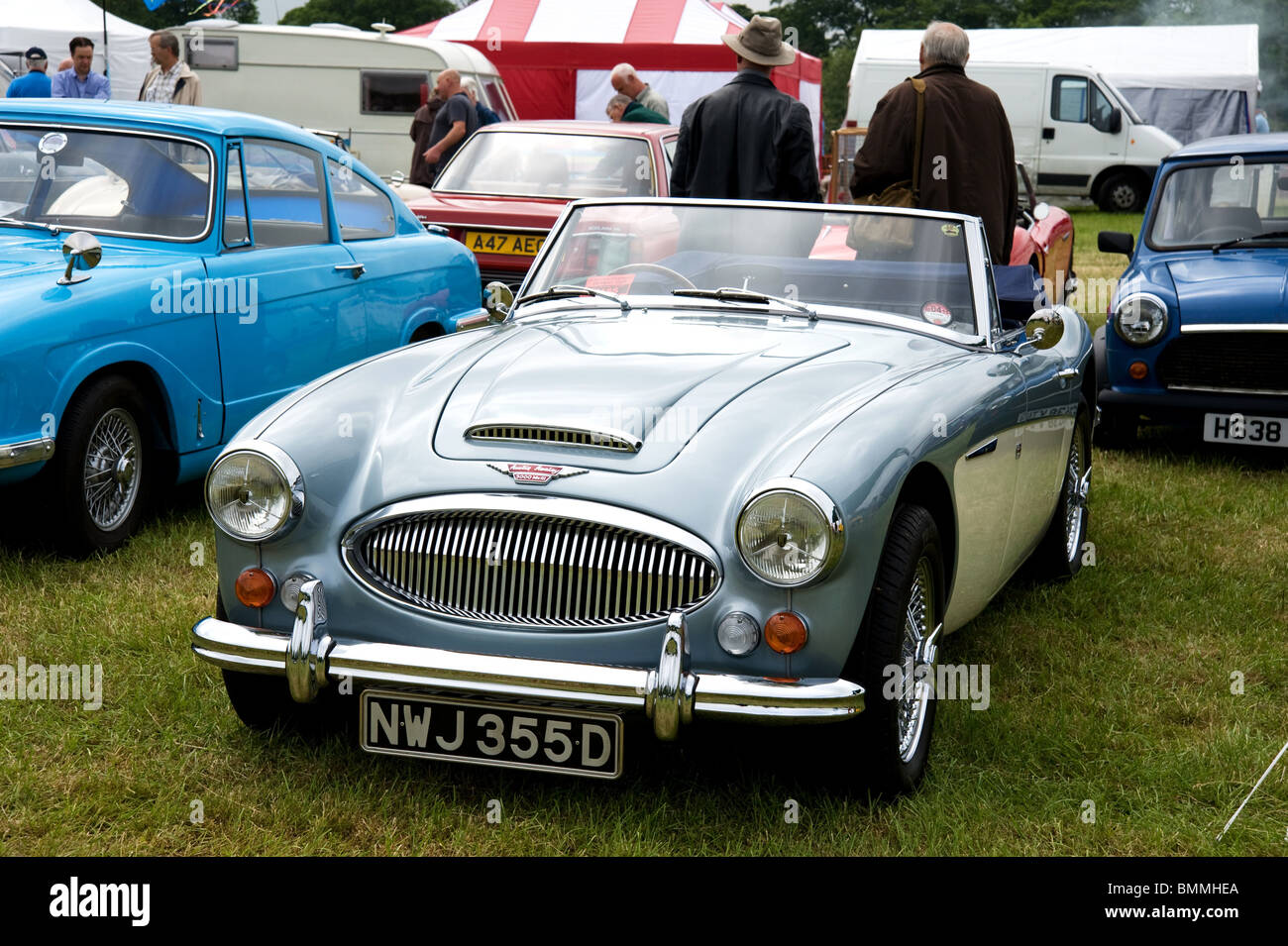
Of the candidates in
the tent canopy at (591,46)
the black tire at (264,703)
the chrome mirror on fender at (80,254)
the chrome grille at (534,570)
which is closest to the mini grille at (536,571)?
the chrome grille at (534,570)

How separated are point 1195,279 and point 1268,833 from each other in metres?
4.38

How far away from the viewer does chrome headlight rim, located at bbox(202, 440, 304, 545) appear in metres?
3.13

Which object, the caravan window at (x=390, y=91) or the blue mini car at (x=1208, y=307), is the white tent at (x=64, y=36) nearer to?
the caravan window at (x=390, y=91)

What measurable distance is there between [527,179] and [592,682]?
698 cm

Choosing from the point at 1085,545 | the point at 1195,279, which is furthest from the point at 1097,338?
the point at 1085,545

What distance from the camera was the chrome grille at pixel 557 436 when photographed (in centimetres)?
308

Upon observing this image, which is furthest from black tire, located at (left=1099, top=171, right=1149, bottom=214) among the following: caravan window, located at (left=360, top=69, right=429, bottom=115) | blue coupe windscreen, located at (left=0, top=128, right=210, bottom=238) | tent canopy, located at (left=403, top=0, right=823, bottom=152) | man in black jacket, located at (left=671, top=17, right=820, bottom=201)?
blue coupe windscreen, located at (left=0, top=128, right=210, bottom=238)

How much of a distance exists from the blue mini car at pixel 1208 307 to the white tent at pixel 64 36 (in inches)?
789

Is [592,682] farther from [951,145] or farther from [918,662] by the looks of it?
[951,145]

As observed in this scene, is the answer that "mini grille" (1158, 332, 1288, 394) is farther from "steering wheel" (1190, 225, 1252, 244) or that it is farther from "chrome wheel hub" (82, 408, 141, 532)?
"chrome wheel hub" (82, 408, 141, 532)

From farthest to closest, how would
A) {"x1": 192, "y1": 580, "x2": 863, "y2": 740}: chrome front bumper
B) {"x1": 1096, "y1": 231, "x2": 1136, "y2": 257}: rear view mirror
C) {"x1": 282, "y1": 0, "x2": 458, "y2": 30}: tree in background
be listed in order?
1. {"x1": 282, "y1": 0, "x2": 458, "y2": 30}: tree in background
2. {"x1": 1096, "y1": 231, "x2": 1136, "y2": 257}: rear view mirror
3. {"x1": 192, "y1": 580, "x2": 863, "y2": 740}: chrome front bumper

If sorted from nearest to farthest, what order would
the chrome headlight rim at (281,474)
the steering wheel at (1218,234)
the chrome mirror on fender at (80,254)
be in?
the chrome headlight rim at (281,474)
the chrome mirror on fender at (80,254)
the steering wheel at (1218,234)

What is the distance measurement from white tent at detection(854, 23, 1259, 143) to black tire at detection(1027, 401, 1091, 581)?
19625 millimetres

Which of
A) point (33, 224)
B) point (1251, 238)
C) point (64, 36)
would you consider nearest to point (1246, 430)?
point (1251, 238)
